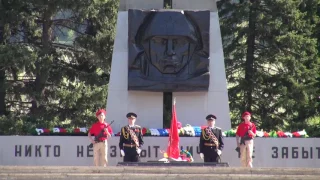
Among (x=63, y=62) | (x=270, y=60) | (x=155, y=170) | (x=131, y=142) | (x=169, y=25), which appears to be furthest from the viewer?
(x=63, y=62)

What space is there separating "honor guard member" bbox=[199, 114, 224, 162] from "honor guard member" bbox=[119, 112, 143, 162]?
4.61 feet

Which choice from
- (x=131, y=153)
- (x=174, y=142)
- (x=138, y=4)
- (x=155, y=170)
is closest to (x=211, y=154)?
(x=174, y=142)

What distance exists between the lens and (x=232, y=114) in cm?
2855

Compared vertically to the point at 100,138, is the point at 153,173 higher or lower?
lower

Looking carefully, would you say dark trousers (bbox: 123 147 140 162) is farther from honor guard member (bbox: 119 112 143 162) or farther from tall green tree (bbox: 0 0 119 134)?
tall green tree (bbox: 0 0 119 134)

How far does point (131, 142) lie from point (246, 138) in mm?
2655

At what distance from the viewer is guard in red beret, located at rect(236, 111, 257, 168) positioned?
19500mm

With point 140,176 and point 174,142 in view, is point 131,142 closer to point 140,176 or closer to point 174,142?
point 174,142

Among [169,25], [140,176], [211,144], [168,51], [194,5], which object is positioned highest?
[194,5]

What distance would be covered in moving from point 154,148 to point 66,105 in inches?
279

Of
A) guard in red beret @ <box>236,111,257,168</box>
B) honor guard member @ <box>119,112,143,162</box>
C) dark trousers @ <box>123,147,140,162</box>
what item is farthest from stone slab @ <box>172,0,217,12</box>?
dark trousers @ <box>123,147,140,162</box>

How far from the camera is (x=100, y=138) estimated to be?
63.5 feet

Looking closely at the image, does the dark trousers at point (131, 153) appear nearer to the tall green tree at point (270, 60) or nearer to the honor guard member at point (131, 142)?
the honor guard member at point (131, 142)

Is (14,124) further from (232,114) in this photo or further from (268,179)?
(268,179)
